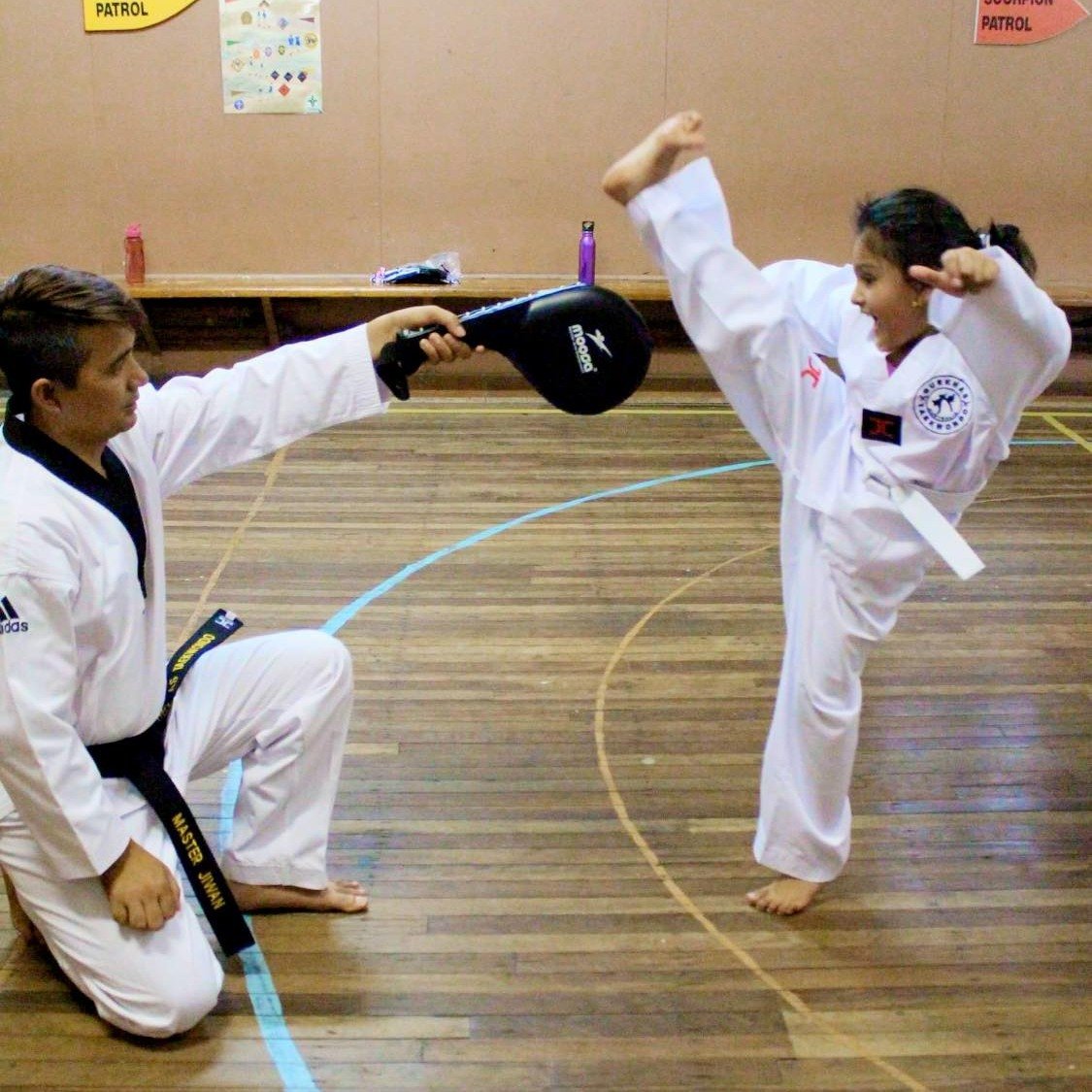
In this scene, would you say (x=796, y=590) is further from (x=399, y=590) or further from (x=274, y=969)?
(x=399, y=590)

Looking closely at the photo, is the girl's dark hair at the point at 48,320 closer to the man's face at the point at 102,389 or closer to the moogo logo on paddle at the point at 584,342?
the man's face at the point at 102,389

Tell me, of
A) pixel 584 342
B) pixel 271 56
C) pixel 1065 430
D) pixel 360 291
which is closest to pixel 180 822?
pixel 584 342

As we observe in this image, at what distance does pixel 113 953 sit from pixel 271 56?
18.8 ft

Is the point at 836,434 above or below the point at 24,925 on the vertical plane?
above

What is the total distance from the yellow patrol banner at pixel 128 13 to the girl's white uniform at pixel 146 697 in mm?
4985

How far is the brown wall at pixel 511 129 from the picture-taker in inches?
275

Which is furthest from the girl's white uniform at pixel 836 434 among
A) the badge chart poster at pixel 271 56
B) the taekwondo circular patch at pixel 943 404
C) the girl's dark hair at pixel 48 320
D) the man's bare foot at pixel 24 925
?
the badge chart poster at pixel 271 56

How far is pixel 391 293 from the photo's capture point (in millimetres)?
6961

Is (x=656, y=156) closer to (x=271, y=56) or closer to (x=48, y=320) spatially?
(x=48, y=320)

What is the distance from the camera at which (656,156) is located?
2410mm

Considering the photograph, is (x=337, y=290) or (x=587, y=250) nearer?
(x=337, y=290)

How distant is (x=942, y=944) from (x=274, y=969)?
51.6 inches

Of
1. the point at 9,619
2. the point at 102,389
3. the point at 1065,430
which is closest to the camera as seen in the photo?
the point at 9,619

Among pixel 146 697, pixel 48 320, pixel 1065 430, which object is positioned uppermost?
pixel 48 320
